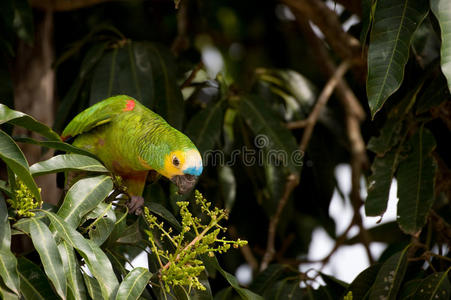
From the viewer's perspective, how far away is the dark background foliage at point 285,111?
275 cm

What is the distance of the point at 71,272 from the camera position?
198 cm

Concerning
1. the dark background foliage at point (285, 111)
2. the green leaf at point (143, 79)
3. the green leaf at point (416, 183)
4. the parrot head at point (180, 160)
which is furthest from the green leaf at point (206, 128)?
the green leaf at point (416, 183)

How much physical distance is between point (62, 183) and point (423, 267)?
203cm

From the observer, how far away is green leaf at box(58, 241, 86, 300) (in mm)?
1971

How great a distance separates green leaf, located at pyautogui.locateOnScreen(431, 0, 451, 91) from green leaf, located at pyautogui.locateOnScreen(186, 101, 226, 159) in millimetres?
1464

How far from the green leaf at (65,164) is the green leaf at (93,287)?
1.31 ft

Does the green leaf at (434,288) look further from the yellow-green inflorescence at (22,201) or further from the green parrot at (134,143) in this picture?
the yellow-green inflorescence at (22,201)

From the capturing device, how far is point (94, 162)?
2.34 meters

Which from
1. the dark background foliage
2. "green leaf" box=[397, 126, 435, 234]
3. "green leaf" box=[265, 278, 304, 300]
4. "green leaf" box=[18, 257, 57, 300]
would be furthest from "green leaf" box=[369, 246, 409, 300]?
"green leaf" box=[18, 257, 57, 300]

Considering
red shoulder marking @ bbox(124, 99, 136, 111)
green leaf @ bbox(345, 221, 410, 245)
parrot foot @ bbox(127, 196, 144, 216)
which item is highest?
red shoulder marking @ bbox(124, 99, 136, 111)

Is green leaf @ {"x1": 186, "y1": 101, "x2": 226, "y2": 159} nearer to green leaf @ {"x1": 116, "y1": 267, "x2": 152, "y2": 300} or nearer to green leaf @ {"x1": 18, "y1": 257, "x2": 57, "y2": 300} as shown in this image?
green leaf @ {"x1": 116, "y1": 267, "x2": 152, "y2": 300}

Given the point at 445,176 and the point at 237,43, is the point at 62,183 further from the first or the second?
the point at 237,43

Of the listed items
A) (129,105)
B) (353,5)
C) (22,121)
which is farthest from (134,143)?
(353,5)

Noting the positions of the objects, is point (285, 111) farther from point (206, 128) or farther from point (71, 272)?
point (71, 272)
